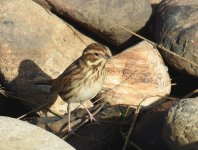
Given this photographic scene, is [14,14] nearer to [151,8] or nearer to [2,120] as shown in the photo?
[151,8]

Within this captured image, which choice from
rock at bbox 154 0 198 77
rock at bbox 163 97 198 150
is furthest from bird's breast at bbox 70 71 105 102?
rock at bbox 163 97 198 150

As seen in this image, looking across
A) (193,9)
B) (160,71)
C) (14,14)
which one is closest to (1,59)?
(14,14)

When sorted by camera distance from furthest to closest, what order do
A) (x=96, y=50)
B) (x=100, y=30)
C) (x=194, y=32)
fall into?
(x=100, y=30) < (x=194, y=32) < (x=96, y=50)

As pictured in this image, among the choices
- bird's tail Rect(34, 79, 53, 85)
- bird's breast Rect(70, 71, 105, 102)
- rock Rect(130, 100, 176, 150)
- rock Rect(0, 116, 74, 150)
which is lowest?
rock Rect(130, 100, 176, 150)

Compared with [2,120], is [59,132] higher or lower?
lower

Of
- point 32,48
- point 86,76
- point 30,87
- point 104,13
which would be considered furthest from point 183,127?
point 104,13

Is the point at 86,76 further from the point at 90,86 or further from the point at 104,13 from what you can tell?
the point at 104,13

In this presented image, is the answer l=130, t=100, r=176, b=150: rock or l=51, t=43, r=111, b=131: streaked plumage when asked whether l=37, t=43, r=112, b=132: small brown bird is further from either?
l=130, t=100, r=176, b=150: rock
